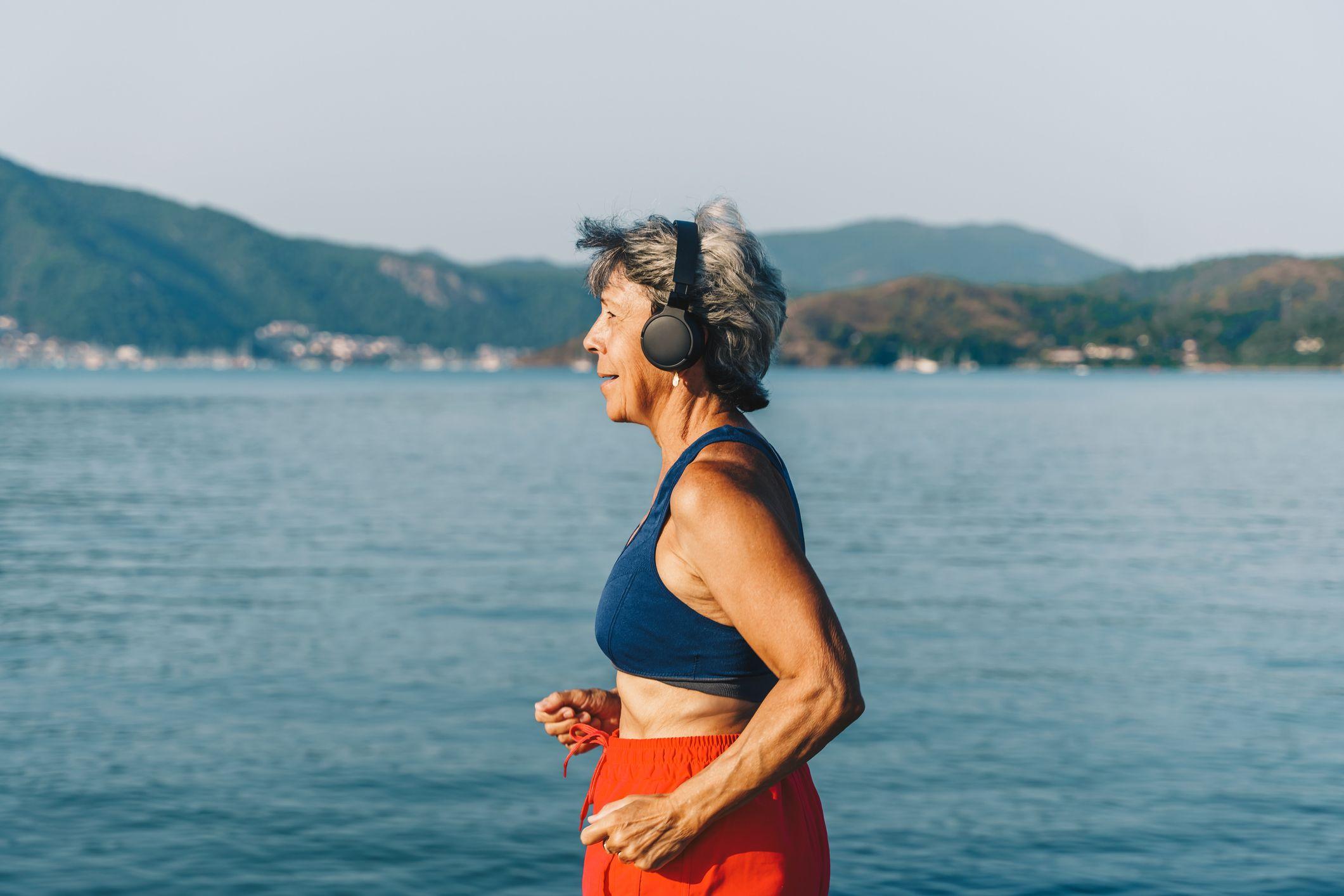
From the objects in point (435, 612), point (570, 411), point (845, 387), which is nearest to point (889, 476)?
point (435, 612)

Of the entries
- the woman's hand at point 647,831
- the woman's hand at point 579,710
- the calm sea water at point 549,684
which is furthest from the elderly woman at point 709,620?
the calm sea water at point 549,684

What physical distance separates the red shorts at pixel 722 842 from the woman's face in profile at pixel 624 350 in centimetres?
69

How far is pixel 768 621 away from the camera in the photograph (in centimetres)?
233

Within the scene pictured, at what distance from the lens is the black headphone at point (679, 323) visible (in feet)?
8.43

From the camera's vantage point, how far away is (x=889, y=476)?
43.3m

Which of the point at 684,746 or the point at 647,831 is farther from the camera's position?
the point at 684,746

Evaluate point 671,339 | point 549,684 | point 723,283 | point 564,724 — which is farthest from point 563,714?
point 549,684

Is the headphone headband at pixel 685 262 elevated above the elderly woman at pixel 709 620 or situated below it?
above

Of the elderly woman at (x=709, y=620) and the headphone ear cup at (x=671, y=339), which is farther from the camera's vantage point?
the headphone ear cup at (x=671, y=339)

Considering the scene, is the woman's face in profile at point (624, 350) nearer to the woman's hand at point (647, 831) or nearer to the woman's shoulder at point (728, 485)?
the woman's shoulder at point (728, 485)

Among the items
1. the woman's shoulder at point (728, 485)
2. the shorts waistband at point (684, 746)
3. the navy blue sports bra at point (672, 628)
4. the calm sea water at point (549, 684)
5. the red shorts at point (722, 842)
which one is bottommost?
the calm sea water at point (549, 684)

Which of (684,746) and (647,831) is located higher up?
(684,746)

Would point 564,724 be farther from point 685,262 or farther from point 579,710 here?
point 685,262

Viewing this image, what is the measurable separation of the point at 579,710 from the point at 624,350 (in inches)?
36.0
